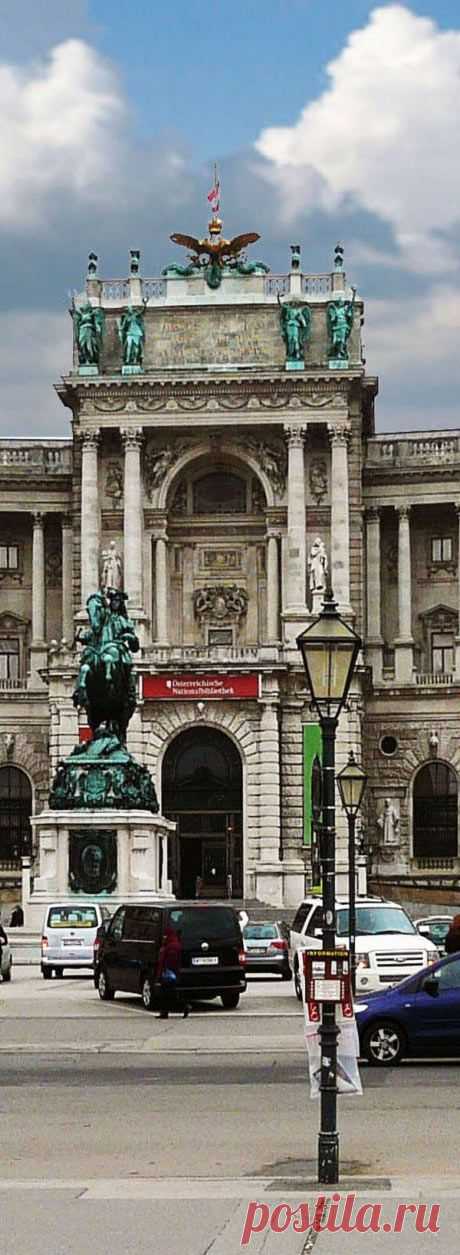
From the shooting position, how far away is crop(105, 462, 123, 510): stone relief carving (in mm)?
88750

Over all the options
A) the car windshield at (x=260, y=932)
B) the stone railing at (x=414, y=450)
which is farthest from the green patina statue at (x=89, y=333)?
the car windshield at (x=260, y=932)

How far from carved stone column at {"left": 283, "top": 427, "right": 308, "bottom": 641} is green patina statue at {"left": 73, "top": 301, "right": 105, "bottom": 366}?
8.05 metres

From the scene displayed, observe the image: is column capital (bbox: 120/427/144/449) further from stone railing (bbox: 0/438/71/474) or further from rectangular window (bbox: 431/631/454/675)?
rectangular window (bbox: 431/631/454/675)

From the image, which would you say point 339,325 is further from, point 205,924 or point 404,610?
point 205,924

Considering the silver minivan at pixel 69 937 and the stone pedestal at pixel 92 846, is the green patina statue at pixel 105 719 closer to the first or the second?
the stone pedestal at pixel 92 846

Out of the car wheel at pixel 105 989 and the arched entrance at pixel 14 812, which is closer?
the car wheel at pixel 105 989

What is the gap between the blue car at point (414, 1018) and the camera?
91.3 ft

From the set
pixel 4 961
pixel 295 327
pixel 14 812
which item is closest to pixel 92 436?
pixel 295 327

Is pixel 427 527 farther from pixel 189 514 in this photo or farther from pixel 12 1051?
pixel 12 1051

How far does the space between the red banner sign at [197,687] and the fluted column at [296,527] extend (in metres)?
3.59

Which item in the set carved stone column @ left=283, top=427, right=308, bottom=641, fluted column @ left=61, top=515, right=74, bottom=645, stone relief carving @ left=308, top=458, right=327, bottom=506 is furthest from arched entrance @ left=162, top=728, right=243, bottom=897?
stone relief carving @ left=308, top=458, right=327, bottom=506

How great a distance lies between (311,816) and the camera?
8481 cm

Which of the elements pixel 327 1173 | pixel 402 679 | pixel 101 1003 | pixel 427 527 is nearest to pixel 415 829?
pixel 402 679

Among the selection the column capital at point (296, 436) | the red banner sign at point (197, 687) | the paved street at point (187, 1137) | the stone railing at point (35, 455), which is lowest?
the paved street at point (187, 1137)
